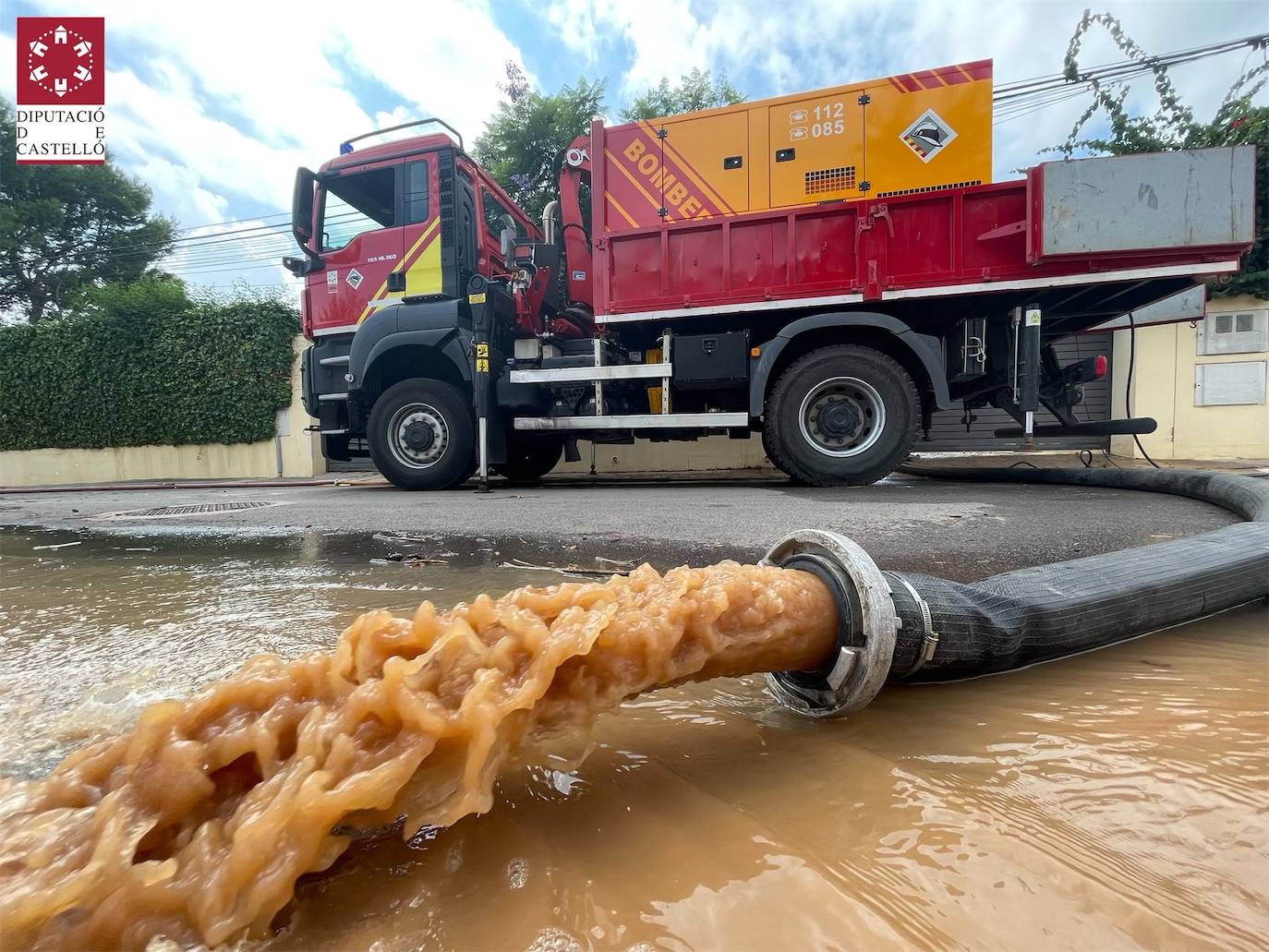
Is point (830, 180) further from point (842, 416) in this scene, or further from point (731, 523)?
point (731, 523)

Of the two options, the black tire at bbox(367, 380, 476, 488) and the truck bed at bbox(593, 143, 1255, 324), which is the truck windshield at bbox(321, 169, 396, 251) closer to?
the black tire at bbox(367, 380, 476, 488)

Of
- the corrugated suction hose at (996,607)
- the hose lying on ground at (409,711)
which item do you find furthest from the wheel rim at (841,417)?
the hose lying on ground at (409,711)

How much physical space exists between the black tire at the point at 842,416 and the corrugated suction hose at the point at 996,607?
2.80 m

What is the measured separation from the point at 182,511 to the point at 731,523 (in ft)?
13.5

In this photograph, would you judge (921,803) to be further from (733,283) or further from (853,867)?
(733,283)

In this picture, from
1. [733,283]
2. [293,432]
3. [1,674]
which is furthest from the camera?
[293,432]

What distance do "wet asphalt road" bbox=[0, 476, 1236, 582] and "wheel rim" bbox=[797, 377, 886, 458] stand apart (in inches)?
17.3

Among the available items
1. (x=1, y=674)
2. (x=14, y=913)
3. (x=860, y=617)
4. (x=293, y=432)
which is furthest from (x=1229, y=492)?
(x=293, y=432)

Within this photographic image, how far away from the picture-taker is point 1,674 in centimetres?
124

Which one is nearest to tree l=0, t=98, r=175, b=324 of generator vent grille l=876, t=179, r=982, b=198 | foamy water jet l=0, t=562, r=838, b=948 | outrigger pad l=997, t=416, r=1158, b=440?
generator vent grille l=876, t=179, r=982, b=198

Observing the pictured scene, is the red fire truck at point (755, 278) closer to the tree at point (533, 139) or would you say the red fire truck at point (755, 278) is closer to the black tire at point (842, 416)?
the black tire at point (842, 416)

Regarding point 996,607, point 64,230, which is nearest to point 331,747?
point 996,607

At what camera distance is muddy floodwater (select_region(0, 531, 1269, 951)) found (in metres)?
0.62

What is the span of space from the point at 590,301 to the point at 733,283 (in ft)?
5.90
